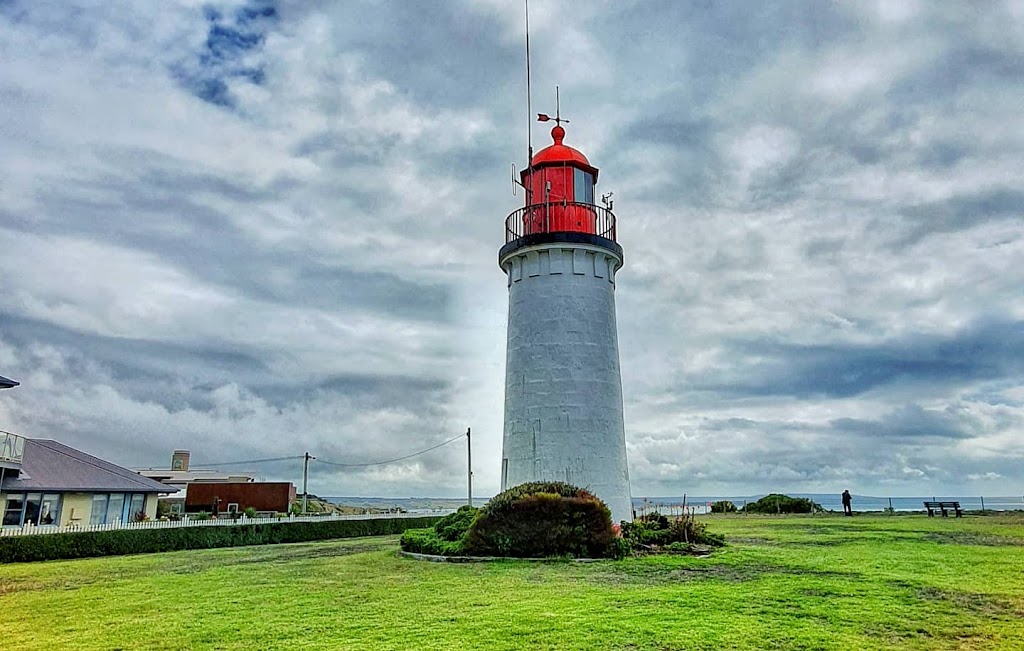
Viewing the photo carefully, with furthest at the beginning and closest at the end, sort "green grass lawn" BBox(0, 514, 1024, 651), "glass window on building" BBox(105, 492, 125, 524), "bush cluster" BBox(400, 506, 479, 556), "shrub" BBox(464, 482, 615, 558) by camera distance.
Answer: "glass window on building" BBox(105, 492, 125, 524), "bush cluster" BBox(400, 506, 479, 556), "shrub" BBox(464, 482, 615, 558), "green grass lawn" BBox(0, 514, 1024, 651)

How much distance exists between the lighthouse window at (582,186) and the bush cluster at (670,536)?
363 inches

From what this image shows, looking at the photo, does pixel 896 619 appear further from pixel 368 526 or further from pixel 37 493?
pixel 37 493

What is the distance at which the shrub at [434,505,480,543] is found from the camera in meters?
17.1

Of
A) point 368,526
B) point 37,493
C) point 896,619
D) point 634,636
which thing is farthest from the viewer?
point 368,526

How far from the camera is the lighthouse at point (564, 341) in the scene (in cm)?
1883

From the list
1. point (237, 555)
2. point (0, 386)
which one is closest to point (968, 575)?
point (237, 555)

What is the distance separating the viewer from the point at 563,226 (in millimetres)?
20156

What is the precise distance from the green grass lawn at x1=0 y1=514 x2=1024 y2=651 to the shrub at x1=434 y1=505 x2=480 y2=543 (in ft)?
5.43

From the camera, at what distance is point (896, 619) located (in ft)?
27.8

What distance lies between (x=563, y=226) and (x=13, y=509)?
21.1m

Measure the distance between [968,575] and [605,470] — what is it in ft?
28.7

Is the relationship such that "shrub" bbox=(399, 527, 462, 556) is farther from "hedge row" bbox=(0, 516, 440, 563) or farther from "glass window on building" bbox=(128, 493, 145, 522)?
"glass window on building" bbox=(128, 493, 145, 522)

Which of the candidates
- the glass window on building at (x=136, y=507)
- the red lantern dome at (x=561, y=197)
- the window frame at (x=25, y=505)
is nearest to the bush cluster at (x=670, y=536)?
the red lantern dome at (x=561, y=197)

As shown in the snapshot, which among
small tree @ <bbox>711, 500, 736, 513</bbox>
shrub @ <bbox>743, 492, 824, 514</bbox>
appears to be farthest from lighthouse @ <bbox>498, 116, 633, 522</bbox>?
small tree @ <bbox>711, 500, 736, 513</bbox>
